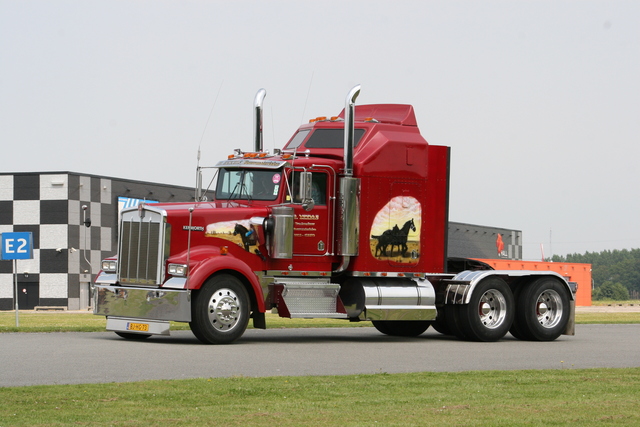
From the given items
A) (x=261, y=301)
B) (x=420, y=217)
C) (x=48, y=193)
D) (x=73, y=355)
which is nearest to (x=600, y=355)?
(x=420, y=217)

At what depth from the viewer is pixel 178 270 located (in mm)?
14891

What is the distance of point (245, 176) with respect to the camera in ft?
54.4

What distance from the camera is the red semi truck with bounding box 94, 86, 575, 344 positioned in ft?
49.7

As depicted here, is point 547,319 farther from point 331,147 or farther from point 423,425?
point 423,425

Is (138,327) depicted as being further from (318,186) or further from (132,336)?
(318,186)

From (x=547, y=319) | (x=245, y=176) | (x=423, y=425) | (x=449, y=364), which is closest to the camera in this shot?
(x=423, y=425)

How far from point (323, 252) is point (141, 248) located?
318 cm

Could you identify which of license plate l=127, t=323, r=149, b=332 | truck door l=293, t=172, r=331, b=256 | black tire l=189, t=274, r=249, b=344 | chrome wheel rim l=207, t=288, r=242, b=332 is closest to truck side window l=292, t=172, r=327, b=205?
truck door l=293, t=172, r=331, b=256

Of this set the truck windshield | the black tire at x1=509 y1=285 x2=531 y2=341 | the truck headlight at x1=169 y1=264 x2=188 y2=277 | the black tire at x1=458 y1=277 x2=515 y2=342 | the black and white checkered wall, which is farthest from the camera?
the black and white checkered wall

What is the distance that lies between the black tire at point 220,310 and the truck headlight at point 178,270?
39 cm

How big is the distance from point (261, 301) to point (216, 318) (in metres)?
0.83

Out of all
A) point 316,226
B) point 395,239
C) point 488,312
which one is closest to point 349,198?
point 316,226

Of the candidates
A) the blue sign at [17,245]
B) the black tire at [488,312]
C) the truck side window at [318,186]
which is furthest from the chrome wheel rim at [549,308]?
the blue sign at [17,245]

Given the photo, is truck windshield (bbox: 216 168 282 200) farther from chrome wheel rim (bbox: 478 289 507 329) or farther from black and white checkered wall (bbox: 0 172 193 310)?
black and white checkered wall (bbox: 0 172 193 310)
